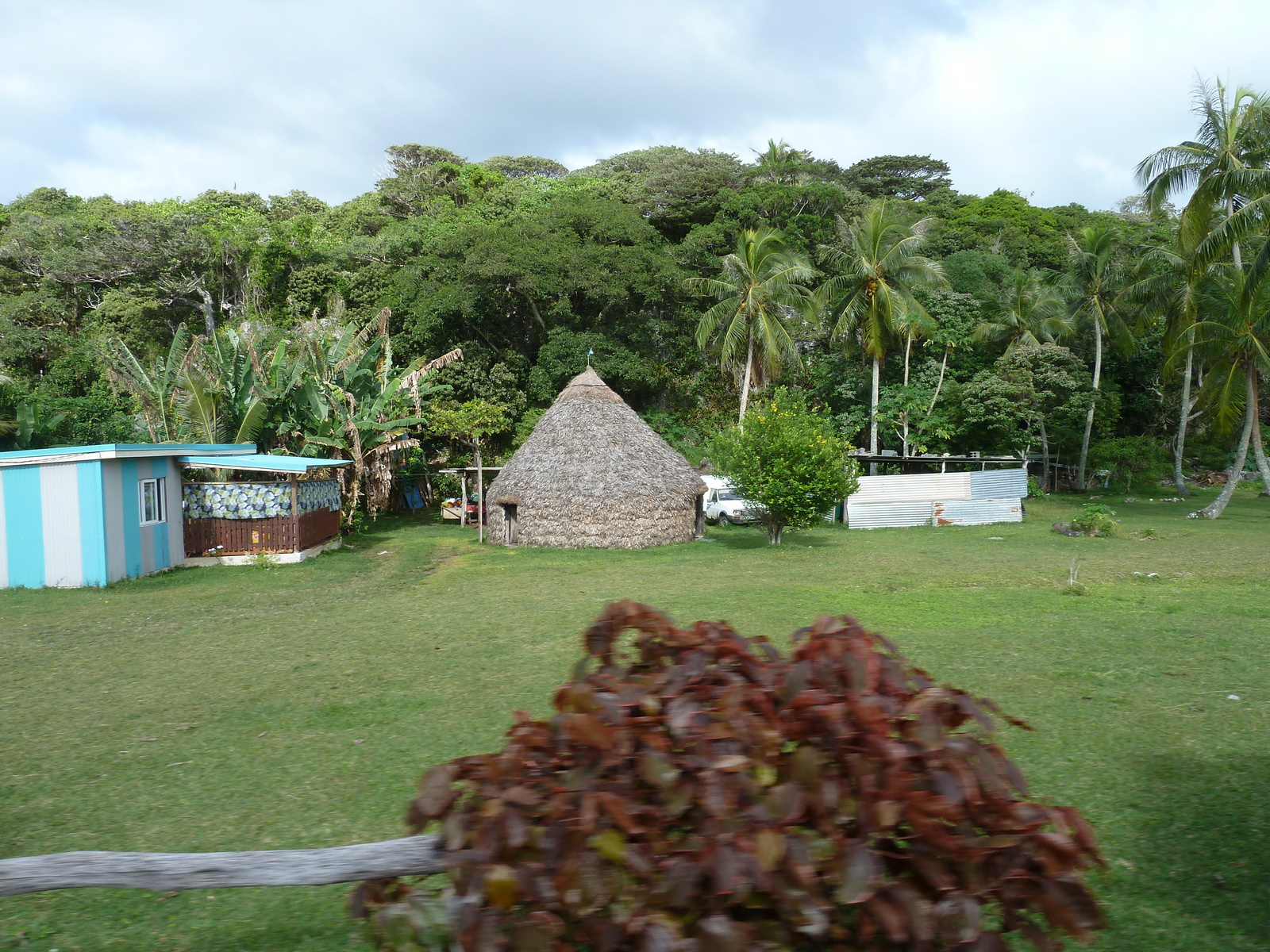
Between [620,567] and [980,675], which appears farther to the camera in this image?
[620,567]

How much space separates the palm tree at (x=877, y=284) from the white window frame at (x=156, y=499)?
24.2m

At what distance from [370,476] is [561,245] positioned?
43.2 ft

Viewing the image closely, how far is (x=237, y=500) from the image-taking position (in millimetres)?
17922

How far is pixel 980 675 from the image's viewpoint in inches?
332

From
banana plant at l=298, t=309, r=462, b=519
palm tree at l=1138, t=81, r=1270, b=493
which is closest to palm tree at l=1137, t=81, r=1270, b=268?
palm tree at l=1138, t=81, r=1270, b=493

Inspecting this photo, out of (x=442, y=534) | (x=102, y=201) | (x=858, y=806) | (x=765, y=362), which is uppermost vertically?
(x=102, y=201)

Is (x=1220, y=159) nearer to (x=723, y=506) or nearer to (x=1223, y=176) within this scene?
(x=1223, y=176)

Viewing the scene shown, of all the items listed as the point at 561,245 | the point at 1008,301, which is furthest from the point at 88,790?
the point at 1008,301

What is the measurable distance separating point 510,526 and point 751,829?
20.1 meters

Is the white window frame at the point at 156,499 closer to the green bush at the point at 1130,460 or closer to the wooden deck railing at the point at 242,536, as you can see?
the wooden deck railing at the point at 242,536

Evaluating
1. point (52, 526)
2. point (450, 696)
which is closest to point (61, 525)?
point (52, 526)

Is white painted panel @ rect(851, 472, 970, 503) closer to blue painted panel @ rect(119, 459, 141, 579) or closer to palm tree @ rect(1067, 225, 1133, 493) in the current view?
palm tree @ rect(1067, 225, 1133, 493)

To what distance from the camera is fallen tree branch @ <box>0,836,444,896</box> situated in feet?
9.19

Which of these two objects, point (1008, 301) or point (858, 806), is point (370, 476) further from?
point (1008, 301)
